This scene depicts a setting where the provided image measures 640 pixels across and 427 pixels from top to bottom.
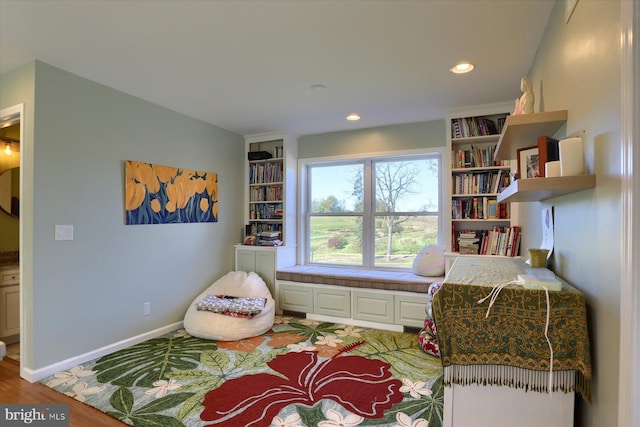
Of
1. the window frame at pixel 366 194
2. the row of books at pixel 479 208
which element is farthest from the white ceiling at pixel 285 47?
the row of books at pixel 479 208

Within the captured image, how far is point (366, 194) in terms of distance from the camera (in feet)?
14.8

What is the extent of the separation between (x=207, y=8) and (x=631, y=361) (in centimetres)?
238

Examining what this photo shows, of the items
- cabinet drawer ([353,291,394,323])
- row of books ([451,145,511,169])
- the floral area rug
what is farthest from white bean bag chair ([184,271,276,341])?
row of books ([451,145,511,169])

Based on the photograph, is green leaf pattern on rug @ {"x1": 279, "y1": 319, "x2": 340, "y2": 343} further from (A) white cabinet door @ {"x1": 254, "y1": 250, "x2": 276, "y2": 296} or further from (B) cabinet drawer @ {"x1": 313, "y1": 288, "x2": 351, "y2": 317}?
(A) white cabinet door @ {"x1": 254, "y1": 250, "x2": 276, "y2": 296}

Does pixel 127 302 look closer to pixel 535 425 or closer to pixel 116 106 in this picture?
pixel 116 106

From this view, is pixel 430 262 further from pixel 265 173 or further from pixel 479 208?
pixel 265 173

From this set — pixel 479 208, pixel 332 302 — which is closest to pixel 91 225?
pixel 332 302

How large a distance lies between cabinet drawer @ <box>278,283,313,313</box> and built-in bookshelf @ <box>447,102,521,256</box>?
5.71 feet

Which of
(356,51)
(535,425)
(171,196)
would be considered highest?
(356,51)

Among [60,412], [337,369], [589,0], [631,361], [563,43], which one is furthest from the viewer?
[337,369]

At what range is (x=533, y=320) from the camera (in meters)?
1.33

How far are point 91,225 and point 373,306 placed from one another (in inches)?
113

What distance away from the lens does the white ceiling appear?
6.29ft

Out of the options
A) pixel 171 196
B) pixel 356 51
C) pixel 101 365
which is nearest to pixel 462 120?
pixel 356 51
